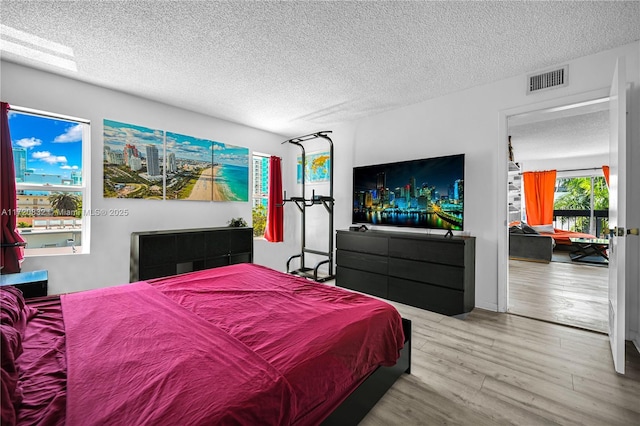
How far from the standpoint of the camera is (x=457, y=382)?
1.84 m

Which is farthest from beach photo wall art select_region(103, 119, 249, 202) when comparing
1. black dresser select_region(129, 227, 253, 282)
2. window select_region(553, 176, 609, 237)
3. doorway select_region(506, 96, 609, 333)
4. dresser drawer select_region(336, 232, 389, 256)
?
window select_region(553, 176, 609, 237)

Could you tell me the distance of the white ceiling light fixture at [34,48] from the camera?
229cm

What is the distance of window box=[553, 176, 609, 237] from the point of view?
725cm

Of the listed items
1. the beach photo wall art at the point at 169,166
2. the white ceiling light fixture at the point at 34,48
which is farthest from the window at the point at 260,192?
the white ceiling light fixture at the point at 34,48

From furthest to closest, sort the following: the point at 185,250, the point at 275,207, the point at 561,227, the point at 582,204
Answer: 1. the point at 561,227
2. the point at 582,204
3. the point at 275,207
4. the point at 185,250

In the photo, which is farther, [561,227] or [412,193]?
[561,227]

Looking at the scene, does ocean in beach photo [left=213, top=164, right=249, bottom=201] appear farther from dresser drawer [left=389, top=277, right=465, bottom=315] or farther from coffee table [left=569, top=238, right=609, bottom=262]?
coffee table [left=569, top=238, right=609, bottom=262]

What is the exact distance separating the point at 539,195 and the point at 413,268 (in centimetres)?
680

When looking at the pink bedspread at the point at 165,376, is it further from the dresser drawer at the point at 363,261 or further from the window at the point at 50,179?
the dresser drawer at the point at 363,261

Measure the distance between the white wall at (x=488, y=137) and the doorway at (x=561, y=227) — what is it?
7.5 inches

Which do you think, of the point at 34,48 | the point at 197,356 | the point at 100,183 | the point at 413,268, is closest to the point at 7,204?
the point at 100,183

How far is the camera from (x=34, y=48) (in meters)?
2.45

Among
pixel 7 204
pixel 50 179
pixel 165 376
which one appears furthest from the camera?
pixel 50 179

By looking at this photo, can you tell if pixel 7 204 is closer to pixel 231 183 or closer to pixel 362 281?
pixel 231 183
